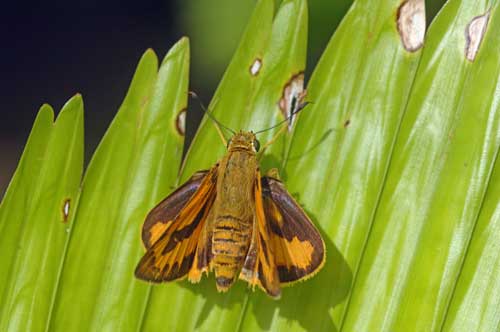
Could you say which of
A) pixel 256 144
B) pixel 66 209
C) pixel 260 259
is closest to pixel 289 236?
pixel 260 259

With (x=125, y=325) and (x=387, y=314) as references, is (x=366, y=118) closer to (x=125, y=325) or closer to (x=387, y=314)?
(x=387, y=314)

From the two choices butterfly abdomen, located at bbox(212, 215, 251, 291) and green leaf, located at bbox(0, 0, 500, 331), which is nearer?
green leaf, located at bbox(0, 0, 500, 331)

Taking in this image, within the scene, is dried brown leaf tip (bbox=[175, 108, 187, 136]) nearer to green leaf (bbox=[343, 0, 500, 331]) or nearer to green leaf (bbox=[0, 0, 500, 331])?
green leaf (bbox=[0, 0, 500, 331])

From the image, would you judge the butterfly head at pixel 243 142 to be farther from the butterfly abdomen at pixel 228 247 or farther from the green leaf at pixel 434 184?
the green leaf at pixel 434 184

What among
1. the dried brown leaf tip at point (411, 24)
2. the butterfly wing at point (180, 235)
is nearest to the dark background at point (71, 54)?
the butterfly wing at point (180, 235)

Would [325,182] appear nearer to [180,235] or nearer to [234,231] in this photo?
[234,231]

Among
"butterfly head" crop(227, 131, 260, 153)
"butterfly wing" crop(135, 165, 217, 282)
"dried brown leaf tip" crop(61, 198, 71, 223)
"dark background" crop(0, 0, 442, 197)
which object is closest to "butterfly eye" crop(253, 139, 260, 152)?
"butterfly head" crop(227, 131, 260, 153)
